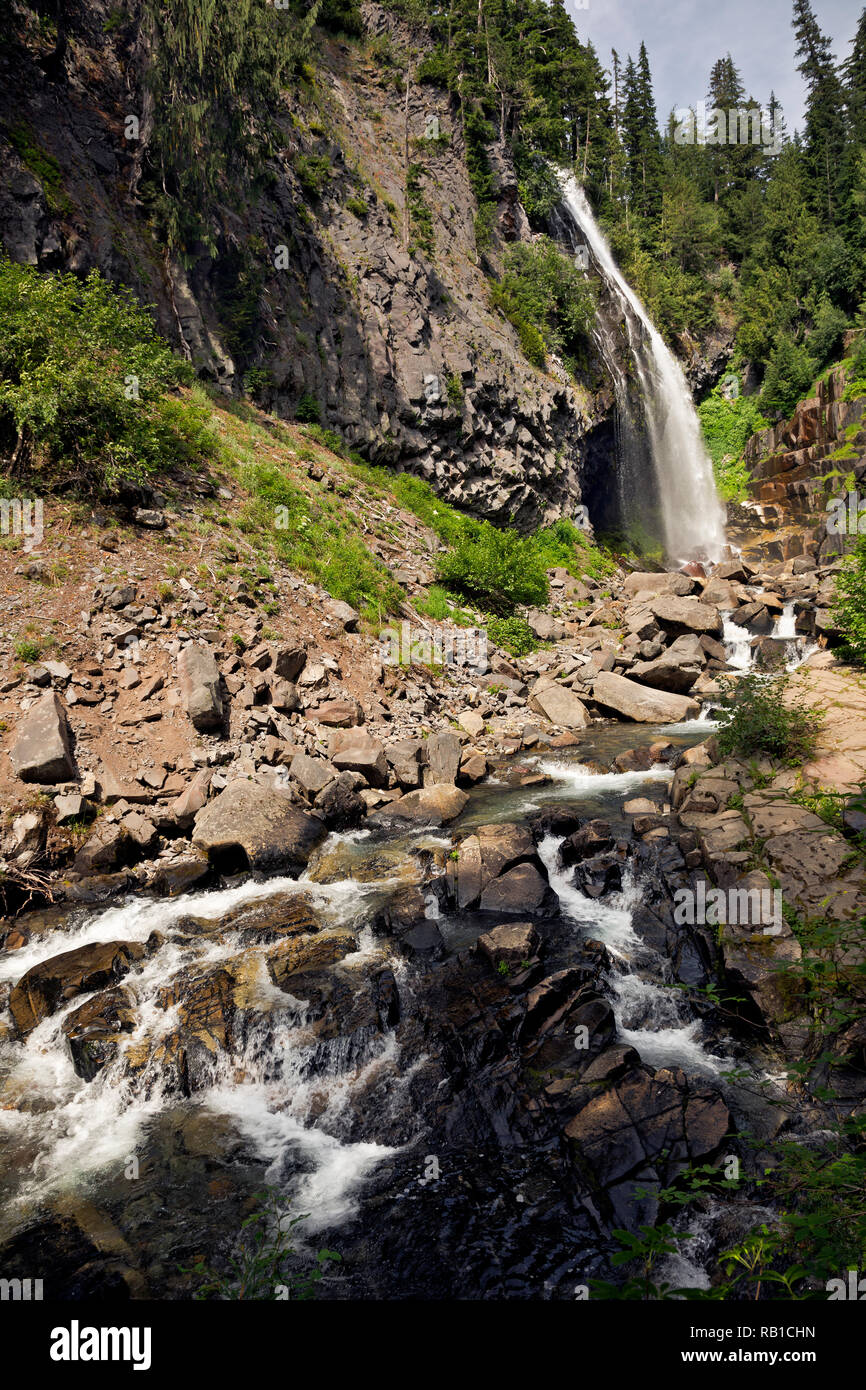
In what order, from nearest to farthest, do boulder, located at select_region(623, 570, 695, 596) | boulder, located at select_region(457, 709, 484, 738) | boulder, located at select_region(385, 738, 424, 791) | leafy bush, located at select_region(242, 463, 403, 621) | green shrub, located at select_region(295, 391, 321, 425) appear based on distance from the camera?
boulder, located at select_region(385, 738, 424, 791) < boulder, located at select_region(457, 709, 484, 738) < leafy bush, located at select_region(242, 463, 403, 621) < green shrub, located at select_region(295, 391, 321, 425) < boulder, located at select_region(623, 570, 695, 596)

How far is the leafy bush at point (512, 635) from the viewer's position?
2105cm

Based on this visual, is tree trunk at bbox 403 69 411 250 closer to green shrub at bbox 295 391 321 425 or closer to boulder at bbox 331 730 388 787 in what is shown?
green shrub at bbox 295 391 321 425

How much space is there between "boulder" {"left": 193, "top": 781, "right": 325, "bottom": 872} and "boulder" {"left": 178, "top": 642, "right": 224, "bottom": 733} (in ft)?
4.47

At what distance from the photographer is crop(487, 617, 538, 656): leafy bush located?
829 inches

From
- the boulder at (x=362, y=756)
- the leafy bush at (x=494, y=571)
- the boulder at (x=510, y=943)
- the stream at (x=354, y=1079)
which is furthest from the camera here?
the leafy bush at (x=494, y=571)

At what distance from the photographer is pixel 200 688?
40.1 feet

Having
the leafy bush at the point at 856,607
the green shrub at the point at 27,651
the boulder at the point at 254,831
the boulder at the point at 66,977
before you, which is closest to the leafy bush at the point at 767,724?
the leafy bush at the point at 856,607

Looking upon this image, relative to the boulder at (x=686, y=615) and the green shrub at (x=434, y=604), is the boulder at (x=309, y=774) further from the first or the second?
the boulder at (x=686, y=615)

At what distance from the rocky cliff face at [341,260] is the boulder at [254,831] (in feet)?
48.1

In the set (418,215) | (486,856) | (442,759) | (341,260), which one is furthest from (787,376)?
(486,856)

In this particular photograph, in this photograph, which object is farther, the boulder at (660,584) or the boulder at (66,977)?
the boulder at (660,584)

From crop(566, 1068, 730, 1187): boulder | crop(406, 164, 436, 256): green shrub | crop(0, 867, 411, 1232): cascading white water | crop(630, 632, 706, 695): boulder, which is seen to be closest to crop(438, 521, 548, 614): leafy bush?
crop(630, 632, 706, 695): boulder

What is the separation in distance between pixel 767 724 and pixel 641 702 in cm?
752

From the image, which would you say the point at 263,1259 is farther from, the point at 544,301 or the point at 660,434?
the point at 660,434
